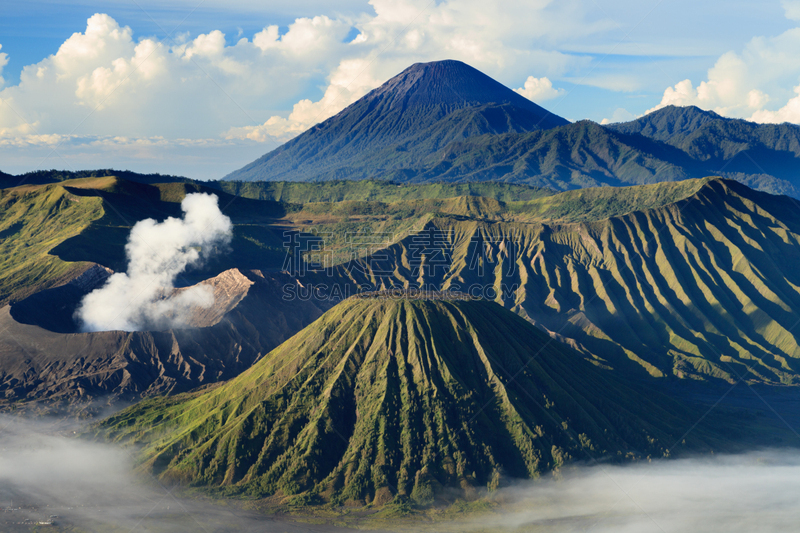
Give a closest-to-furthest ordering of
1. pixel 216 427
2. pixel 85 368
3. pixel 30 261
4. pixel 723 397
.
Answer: pixel 216 427 < pixel 85 368 < pixel 723 397 < pixel 30 261

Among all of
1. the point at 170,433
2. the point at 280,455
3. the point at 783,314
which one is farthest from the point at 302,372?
the point at 783,314

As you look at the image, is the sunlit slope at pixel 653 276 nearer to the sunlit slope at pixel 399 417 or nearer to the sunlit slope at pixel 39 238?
the sunlit slope at pixel 399 417

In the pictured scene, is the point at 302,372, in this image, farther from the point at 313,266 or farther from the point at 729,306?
the point at 729,306

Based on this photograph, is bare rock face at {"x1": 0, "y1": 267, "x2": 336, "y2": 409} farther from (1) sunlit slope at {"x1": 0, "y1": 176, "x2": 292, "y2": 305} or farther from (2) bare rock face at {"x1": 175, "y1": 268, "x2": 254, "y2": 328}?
(1) sunlit slope at {"x1": 0, "y1": 176, "x2": 292, "y2": 305}

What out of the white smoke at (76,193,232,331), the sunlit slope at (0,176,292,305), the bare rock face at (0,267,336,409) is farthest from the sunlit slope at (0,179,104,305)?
the white smoke at (76,193,232,331)

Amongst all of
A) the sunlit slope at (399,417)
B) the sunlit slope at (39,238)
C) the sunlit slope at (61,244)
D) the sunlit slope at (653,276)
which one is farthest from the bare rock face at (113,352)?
the sunlit slope at (653,276)
